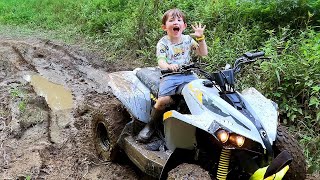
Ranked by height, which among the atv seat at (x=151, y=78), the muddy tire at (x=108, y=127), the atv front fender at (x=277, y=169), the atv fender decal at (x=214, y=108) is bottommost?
the muddy tire at (x=108, y=127)

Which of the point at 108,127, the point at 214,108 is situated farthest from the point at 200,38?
the point at 108,127

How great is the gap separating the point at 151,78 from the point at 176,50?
15.5 inches

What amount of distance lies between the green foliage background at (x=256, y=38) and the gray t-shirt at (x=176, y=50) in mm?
1273

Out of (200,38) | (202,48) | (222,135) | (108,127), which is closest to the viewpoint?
(222,135)

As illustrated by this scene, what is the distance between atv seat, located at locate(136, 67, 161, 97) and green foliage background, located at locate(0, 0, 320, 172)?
124 centimetres

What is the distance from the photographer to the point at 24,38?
1166 centimetres

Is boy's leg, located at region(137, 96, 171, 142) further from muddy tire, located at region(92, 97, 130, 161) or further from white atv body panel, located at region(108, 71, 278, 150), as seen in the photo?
muddy tire, located at region(92, 97, 130, 161)

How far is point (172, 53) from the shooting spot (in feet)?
14.9

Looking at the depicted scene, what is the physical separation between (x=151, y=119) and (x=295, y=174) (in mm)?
1463

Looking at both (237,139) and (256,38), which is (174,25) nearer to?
(237,139)

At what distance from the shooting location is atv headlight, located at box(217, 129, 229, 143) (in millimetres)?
3160

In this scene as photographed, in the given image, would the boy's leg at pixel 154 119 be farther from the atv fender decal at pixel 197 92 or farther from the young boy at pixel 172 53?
the atv fender decal at pixel 197 92

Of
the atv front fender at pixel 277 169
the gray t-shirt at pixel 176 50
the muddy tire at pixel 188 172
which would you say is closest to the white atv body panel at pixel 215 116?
the atv front fender at pixel 277 169

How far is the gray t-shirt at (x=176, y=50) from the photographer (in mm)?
4508
